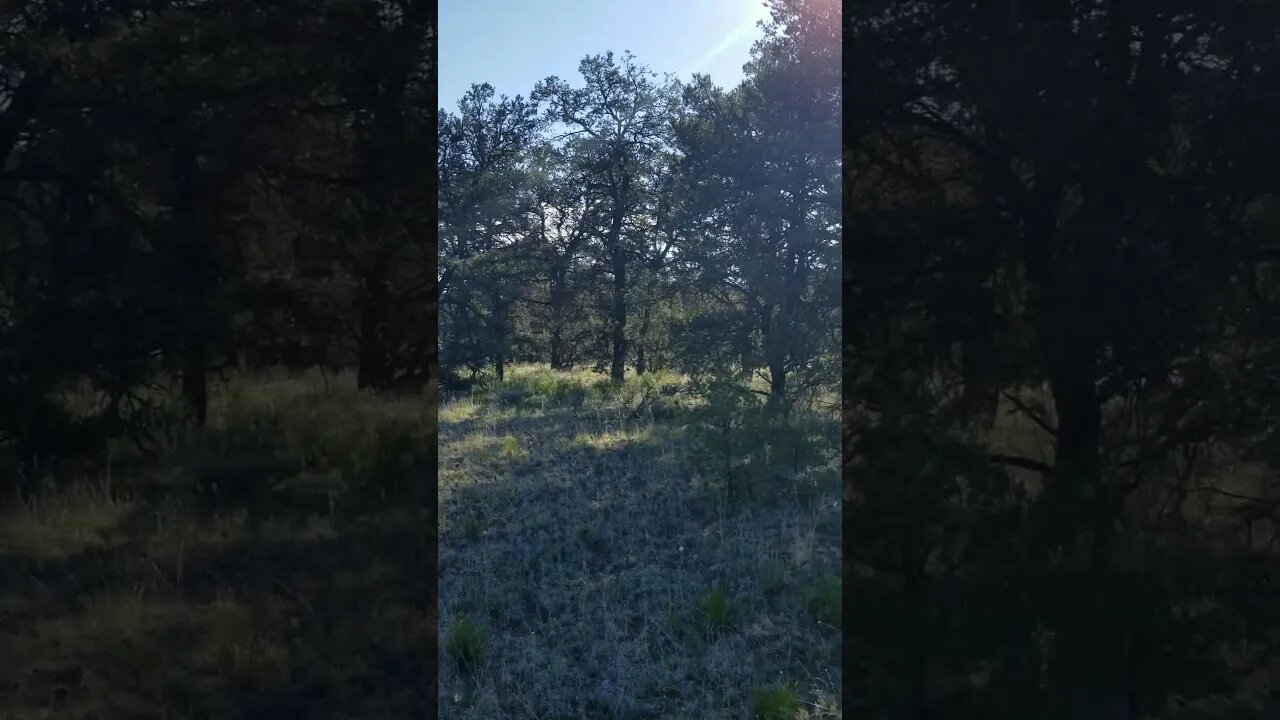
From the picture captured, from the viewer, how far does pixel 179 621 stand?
1.88 meters

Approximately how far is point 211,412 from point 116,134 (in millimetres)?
776

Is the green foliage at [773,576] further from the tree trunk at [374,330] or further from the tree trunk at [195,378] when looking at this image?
the tree trunk at [195,378]

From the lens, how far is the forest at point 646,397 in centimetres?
385

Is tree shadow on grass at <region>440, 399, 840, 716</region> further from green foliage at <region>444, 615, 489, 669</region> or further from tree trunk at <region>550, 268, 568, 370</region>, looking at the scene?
tree trunk at <region>550, 268, 568, 370</region>

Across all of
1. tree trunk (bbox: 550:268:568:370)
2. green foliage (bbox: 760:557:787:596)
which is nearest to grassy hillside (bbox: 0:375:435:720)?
green foliage (bbox: 760:557:787:596)

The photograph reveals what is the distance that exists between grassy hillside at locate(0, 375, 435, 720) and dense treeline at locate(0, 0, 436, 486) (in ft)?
0.39

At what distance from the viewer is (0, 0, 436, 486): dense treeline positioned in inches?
75.7

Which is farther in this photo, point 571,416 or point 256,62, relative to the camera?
point 571,416

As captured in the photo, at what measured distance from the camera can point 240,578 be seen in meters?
1.91
